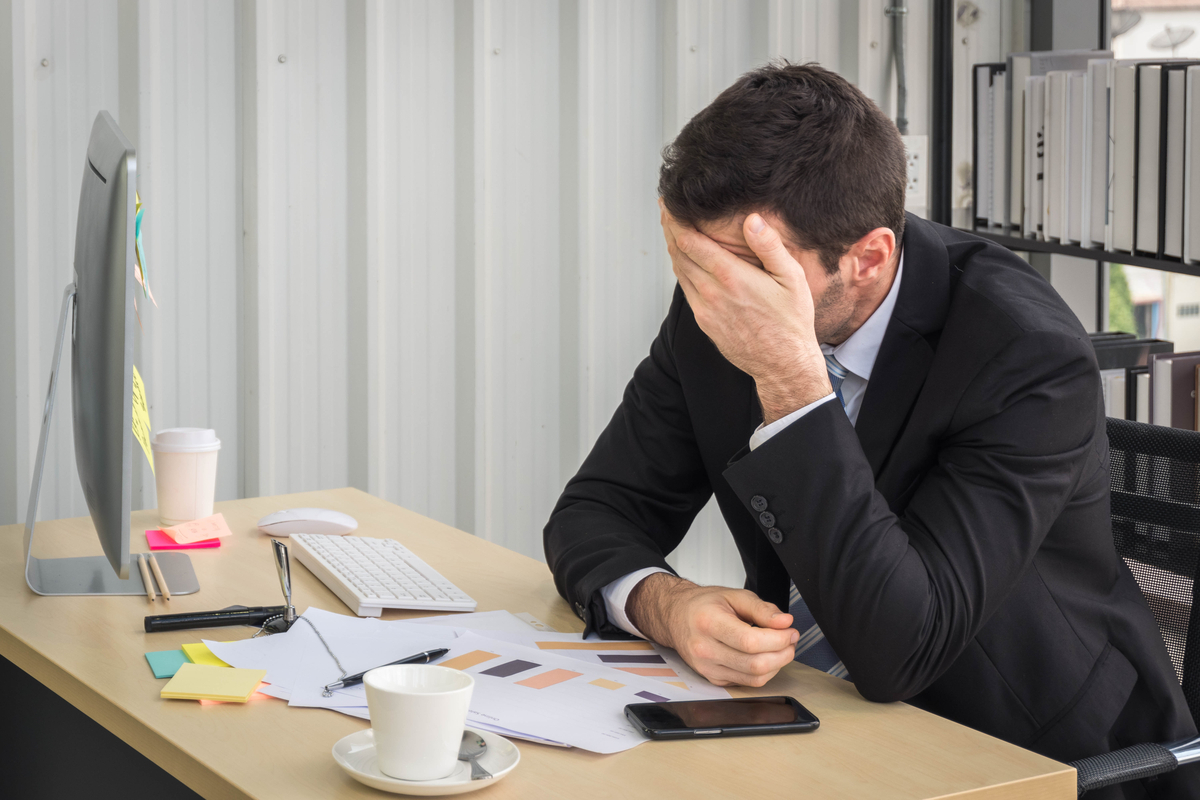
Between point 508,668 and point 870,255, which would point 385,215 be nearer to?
point 870,255

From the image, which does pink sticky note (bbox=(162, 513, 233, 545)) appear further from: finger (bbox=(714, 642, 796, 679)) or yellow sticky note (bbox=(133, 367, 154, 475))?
finger (bbox=(714, 642, 796, 679))

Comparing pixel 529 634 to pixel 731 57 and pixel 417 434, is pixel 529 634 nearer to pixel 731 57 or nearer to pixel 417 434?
pixel 417 434

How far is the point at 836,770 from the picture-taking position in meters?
0.83

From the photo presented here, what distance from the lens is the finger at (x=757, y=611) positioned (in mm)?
1027

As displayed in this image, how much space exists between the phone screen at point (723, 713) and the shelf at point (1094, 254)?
1340 millimetres

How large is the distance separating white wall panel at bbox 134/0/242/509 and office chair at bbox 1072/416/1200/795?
5.08 feet

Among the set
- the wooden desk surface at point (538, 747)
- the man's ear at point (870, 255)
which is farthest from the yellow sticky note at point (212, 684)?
the man's ear at point (870, 255)

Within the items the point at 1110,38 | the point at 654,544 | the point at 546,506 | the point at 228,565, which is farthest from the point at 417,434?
the point at 1110,38

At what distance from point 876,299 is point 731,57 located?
4.51ft

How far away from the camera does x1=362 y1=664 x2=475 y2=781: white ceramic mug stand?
738mm

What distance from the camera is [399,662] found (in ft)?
3.29

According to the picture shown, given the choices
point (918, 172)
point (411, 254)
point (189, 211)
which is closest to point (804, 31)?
point (918, 172)

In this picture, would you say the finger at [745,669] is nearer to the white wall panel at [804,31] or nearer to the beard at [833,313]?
the beard at [833,313]

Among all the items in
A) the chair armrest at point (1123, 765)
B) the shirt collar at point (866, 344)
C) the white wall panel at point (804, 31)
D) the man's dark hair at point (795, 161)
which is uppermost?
the white wall panel at point (804, 31)
